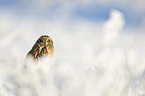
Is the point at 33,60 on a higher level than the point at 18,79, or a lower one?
higher

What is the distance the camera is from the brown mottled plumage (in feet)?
44.0

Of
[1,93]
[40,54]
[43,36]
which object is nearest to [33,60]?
[40,54]

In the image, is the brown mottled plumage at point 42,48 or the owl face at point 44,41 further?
the owl face at point 44,41

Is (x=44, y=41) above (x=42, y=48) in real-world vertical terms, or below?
above

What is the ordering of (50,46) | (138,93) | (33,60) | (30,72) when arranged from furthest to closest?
(50,46)
(33,60)
(30,72)
(138,93)

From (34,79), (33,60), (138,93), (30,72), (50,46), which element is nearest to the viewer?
(138,93)

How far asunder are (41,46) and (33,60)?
136cm

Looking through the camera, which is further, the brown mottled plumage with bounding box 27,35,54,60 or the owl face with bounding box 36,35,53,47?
the owl face with bounding box 36,35,53,47

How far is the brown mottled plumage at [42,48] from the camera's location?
1342cm

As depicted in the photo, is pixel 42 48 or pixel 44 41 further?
pixel 44 41

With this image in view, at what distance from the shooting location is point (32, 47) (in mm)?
14359

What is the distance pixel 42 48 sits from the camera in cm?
1376

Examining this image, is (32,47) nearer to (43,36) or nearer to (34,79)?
(43,36)

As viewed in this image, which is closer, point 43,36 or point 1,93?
point 1,93
